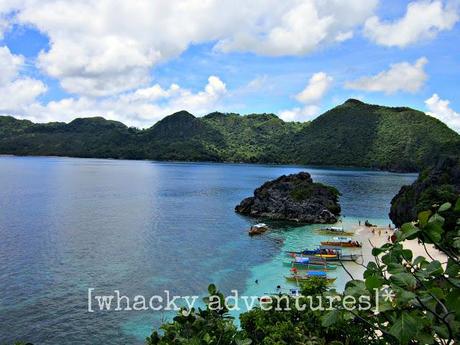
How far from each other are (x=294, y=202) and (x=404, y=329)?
83469 mm

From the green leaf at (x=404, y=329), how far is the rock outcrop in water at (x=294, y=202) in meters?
77.4

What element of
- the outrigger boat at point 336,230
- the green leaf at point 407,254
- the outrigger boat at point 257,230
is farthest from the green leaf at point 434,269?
the outrigger boat at point 336,230

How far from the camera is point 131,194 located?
376ft

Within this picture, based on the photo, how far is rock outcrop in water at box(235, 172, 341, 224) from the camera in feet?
264

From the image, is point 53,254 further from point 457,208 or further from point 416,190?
point 416,190

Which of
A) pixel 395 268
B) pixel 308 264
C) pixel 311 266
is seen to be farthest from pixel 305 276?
pixel 395 268

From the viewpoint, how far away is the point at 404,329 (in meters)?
2.98

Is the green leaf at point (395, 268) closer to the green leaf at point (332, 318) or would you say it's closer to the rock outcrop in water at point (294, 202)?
the green leaf at point (332, 318)

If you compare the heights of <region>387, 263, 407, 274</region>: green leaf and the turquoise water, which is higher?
<region>387, 263, 407, 274</region>: green leaf

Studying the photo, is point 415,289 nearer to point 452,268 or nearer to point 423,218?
point 452,268

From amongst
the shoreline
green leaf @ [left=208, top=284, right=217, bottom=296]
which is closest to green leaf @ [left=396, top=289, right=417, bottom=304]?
green leaf @ [left=208, top=284, right=217, bottom=296]

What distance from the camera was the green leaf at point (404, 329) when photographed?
295cm

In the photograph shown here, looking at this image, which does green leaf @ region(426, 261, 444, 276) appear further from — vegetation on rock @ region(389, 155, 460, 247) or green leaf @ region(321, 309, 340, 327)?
vegetation on rock @ region(389, 155, 460, 247)

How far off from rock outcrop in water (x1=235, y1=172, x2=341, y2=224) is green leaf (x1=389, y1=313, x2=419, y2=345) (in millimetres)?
77370
